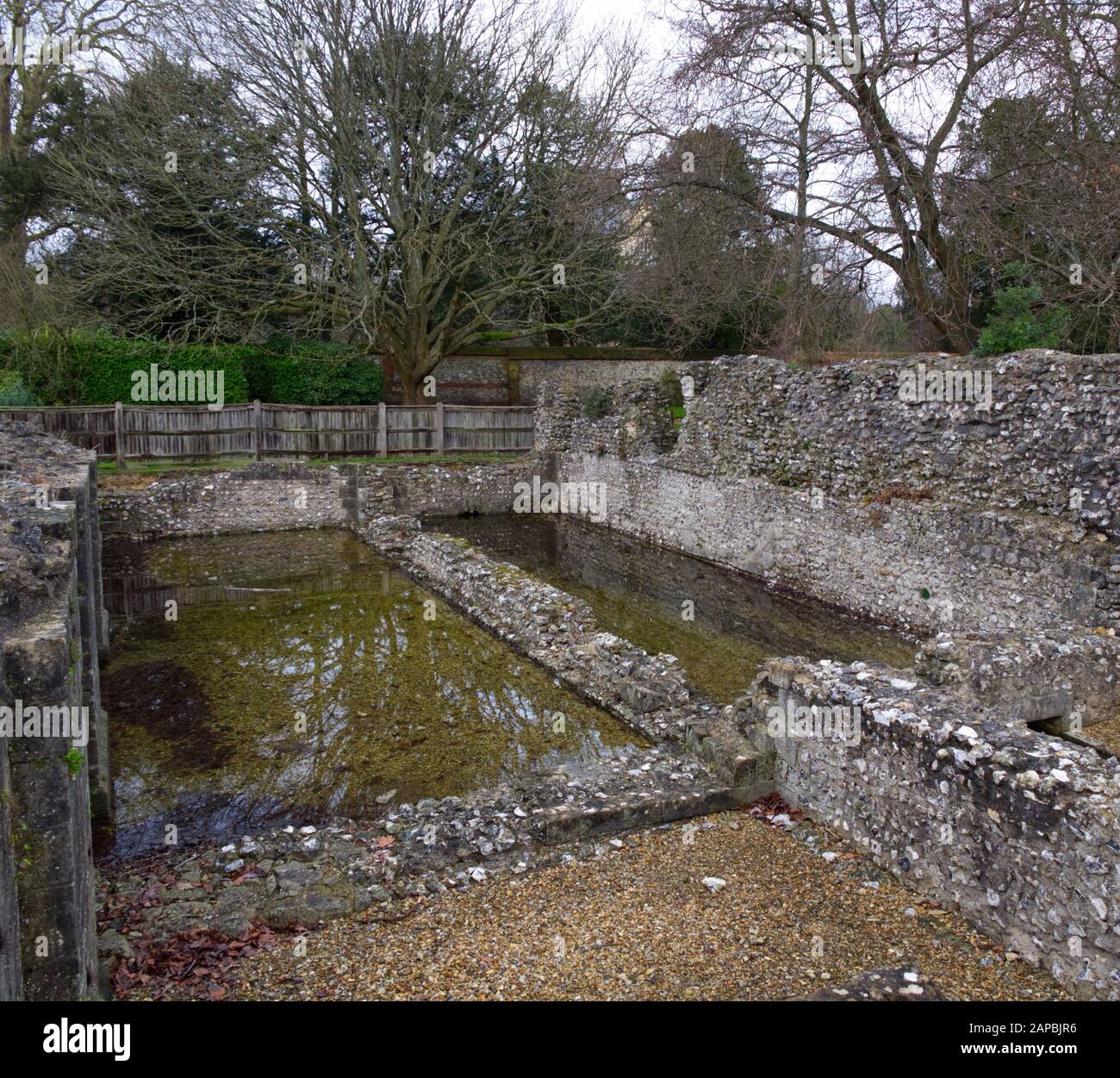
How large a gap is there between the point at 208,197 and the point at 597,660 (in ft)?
53.5

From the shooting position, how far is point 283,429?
19859mm

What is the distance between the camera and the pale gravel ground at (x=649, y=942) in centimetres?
389

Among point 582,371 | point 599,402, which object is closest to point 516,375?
point 582,371

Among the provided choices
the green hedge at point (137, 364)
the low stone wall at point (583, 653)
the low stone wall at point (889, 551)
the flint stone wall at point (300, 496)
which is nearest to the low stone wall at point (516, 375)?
the green hedge at point (137, 364)

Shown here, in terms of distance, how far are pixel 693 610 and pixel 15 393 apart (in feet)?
52.7

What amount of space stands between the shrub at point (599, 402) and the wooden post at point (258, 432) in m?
7.56

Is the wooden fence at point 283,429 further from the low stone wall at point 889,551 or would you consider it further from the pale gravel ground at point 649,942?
the pale gravel ground at point 649,942

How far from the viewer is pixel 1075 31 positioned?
10.5 m

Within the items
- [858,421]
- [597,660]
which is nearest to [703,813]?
[597,660]

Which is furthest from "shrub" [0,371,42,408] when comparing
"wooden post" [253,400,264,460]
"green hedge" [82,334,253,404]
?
"wooden post" [253,400,264,460]

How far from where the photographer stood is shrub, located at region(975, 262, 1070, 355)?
442 inches

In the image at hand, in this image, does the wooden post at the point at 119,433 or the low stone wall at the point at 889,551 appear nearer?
the low stone wall at the point at 889,551

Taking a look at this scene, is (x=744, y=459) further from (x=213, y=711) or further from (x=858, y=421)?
(x=213, y=711)

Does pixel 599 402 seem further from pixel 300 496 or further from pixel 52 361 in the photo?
pixel 52 361
